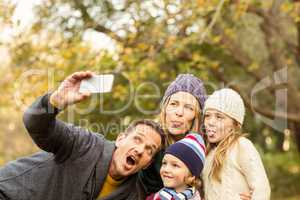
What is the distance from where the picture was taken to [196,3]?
6367 mm

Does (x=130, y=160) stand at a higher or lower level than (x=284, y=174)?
higher

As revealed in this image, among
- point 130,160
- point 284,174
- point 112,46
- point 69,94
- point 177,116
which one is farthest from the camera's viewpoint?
point 284,174

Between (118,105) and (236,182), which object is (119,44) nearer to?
(118,105)

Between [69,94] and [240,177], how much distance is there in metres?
1.37

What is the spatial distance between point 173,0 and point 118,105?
173 centimetres

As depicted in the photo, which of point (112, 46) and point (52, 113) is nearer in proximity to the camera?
point (52, 113)

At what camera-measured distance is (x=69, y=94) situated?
9.11 ft

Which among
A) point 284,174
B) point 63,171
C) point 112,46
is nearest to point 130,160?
point 63,171

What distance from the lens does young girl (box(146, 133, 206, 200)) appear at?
326cm

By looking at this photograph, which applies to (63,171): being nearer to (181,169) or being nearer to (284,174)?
(181,169)

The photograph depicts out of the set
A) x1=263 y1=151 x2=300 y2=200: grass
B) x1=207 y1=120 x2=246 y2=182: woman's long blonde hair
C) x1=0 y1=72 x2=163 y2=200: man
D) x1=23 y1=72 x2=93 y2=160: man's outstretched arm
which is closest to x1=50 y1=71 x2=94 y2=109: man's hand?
x1=23 y1=72 x2=93 y2=160: man's outstretched arm

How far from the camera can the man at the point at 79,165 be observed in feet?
Answer: 10.4

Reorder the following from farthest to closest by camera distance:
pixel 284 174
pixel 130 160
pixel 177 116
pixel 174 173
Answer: pixel 284 174 → pixel 177 116 → pixel 130 160 → pixel 174 173

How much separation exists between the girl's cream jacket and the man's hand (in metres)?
1.21
